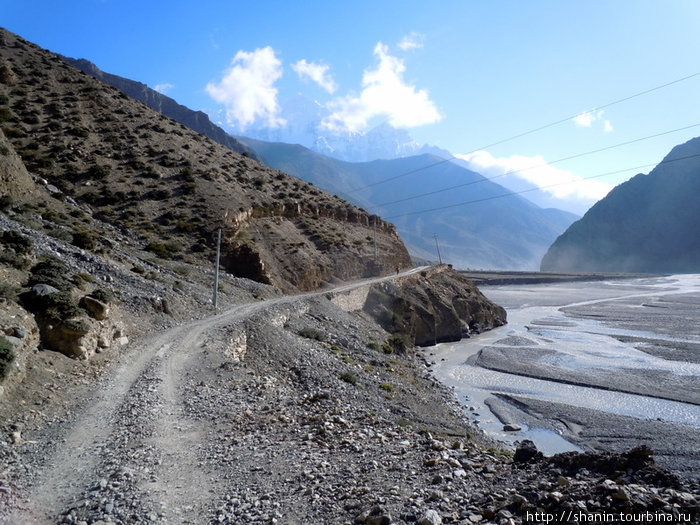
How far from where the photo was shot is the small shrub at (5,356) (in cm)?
916

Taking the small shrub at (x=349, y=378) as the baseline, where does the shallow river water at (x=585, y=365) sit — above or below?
below

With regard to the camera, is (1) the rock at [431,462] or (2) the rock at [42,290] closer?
(1) the rock at [431,462]

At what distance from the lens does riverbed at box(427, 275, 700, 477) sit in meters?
19.9

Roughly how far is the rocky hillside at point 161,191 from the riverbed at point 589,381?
15.2 meters

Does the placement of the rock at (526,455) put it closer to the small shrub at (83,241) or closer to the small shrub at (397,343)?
the small shrub at (397,343)

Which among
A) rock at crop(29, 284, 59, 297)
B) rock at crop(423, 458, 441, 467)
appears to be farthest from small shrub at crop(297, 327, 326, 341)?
rock at crop(423, 458, 441, 467)

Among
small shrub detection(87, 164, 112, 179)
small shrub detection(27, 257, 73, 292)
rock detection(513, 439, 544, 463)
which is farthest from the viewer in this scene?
small shrub detection(87, 164, 112, 179)

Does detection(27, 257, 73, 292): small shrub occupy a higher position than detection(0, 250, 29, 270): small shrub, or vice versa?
detection(0, 250, 29, 270): small shrub

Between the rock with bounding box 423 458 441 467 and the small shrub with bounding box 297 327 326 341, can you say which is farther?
the small shrub with bounding box 297 327 326 341

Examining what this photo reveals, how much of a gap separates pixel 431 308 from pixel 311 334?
22.3 metres

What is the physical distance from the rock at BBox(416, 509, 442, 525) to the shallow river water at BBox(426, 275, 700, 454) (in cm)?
1421

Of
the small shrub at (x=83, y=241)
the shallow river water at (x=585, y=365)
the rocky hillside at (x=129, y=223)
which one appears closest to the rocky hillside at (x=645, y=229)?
the shallow river water at (x=585, y=365)

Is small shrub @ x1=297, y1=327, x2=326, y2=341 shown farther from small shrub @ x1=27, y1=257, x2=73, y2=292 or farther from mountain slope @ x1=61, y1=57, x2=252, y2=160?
mountain slope @ x1=61, y1=57, x2=252, y2=160

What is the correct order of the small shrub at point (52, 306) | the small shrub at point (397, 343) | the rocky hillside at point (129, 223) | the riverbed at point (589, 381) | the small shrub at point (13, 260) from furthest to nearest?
the small shrub at point (397, 343)
the riverbed at point (589, 381)
the rocky hillside at point (129, 223)
the small shrub at point (13, 260)
the small shrub at point (52, 306)
